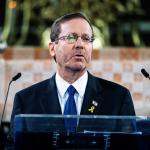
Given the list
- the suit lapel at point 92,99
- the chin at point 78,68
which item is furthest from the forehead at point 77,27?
the suit lapel at point 92,99

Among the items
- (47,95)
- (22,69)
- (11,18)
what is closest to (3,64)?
(22,69)

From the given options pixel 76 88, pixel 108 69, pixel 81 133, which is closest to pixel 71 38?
pixel 76 88

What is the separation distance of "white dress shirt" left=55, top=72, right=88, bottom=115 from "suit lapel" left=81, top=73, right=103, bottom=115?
27mm

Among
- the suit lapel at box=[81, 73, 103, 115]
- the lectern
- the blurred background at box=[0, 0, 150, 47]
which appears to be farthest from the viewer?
the blurred background at box=[0, 0, 150, 47]

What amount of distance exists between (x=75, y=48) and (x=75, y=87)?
0.21 m

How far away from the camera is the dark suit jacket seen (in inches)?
128

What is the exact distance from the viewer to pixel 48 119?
276cm

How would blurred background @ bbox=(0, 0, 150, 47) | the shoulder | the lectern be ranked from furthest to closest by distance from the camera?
1. blurred background @ bbox=(0, 0, 150, 47)
2. the shoulder
3. the lectern

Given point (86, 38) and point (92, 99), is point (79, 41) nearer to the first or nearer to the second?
point (86, 38)

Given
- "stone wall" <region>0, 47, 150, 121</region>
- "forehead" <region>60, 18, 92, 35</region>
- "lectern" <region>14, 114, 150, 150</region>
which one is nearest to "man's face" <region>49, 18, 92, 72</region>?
"forehead" <region>60, 18, 92, 35</region>

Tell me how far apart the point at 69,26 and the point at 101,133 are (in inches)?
29.0

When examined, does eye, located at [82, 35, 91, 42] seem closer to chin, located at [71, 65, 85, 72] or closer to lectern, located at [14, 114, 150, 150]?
chin, located at [71, 65, 85, 72]

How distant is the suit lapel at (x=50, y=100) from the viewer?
3.27m

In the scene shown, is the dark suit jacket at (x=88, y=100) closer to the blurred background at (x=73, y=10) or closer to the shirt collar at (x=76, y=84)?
the shirt collar at (x=76, y=84)
